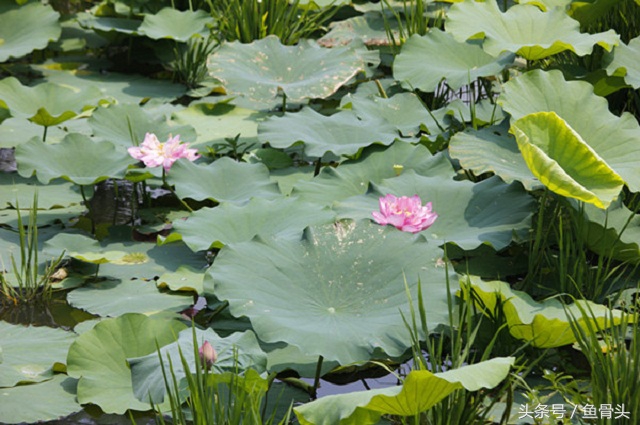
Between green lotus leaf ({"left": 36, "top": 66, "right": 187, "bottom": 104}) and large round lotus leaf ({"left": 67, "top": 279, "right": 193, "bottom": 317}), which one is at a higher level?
large round lotus leaf ({"left": 67, "top": 279, "right": 193, "bottom": 317})

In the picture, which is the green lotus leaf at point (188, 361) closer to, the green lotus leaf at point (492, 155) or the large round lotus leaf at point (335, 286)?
the large round lotus leaf at point (335, 286)

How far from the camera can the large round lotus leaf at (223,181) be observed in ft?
8.57

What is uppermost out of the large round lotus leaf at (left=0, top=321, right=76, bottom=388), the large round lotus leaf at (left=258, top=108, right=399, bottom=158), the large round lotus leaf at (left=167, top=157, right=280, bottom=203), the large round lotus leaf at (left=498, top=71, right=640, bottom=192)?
the large round lotus leaf at (left=498, top=71, right=640, bottom=192)

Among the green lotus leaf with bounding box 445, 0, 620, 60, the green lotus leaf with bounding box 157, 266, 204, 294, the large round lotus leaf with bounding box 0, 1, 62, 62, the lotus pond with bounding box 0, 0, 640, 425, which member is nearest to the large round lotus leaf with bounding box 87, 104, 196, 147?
the lotus pond with bounding box 0, 0, 640, 425

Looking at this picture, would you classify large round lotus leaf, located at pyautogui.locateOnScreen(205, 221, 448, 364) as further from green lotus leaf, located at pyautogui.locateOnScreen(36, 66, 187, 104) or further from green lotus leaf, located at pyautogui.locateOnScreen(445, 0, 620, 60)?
green lotus leaf, located at pyautogui.locateOnScreen(36, 66, 187, 104)

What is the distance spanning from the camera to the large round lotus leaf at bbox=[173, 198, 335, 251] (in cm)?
233

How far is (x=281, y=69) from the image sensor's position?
344 cm

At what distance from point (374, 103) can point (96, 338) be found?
1.50m

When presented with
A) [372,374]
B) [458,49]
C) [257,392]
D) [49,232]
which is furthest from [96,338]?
[458,49]

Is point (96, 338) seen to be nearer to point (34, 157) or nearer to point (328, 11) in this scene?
point (34, 157)

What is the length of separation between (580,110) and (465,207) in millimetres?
425

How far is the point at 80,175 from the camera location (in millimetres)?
2736

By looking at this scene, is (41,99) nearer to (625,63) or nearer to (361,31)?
(361,31)

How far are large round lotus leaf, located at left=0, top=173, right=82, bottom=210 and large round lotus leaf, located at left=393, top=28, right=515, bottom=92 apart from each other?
1173 mm
